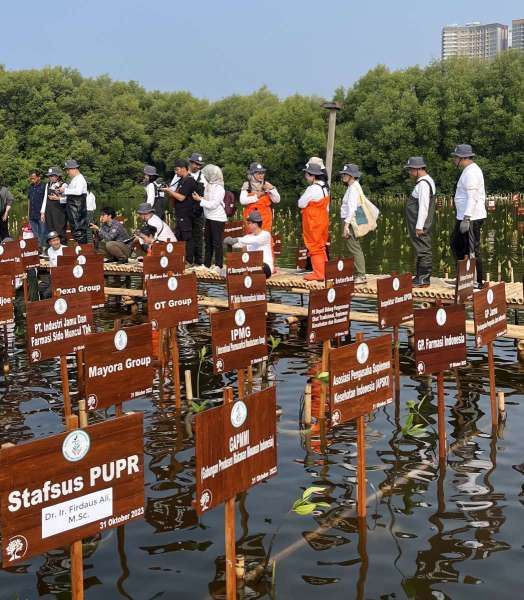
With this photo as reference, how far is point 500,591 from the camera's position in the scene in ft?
22.6

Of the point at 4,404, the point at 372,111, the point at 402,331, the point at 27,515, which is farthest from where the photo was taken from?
the point at 372,111

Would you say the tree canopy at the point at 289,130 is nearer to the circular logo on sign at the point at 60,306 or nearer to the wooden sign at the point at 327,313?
the wooden sign at the point at 327,313

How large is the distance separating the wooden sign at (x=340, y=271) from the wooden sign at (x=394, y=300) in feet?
5.37

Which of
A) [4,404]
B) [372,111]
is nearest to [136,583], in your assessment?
[4,404]

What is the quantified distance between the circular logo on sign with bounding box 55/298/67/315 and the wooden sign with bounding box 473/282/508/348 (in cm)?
388

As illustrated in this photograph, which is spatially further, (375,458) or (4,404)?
(4,404)

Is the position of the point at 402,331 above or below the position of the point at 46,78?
below

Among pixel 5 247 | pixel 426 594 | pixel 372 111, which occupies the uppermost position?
pixel 372 111

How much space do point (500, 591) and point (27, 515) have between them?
3.29 metres

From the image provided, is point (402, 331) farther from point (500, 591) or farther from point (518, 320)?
point (500, 591)

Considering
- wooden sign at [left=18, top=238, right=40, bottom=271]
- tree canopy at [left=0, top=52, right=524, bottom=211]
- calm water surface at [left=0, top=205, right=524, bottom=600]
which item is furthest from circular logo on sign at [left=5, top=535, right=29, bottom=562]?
tree canopy at [left=0, top=52, right=524, bottom=211]

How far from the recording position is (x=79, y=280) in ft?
43.1

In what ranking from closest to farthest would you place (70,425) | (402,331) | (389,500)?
(70,425)
(389,500)
(402,331)

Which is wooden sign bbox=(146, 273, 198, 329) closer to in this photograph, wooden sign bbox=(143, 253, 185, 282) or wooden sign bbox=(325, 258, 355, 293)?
wooden sign bbox=(325, 258, 355, 293)
